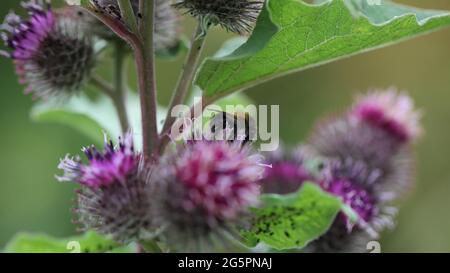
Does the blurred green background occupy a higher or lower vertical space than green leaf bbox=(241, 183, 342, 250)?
higher

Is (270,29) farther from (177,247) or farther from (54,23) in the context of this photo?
(54,23)

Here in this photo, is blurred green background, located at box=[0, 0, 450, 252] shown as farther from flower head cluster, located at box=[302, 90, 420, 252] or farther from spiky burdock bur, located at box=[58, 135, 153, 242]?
spiky burdock bur, located at box=[58, 135, 153, 242]

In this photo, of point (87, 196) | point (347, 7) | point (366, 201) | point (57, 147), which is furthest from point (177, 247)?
point (57, 147)

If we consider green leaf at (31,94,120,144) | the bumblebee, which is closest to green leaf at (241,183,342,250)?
the bumblebee

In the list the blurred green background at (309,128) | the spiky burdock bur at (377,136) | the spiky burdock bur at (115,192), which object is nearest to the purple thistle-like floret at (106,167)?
the spiky burdock bur at (115,192)

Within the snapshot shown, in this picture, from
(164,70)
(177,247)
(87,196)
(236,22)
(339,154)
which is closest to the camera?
(177,247)

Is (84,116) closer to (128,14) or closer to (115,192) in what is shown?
(128,14)

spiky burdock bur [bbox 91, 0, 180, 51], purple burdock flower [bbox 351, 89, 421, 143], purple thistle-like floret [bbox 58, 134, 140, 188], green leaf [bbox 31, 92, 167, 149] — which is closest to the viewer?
purple thistle-like floret [bbox 58, 134, 140, 188]
